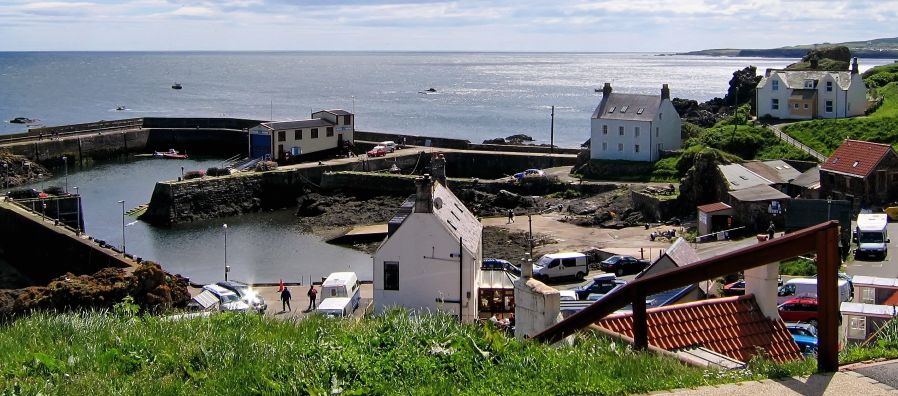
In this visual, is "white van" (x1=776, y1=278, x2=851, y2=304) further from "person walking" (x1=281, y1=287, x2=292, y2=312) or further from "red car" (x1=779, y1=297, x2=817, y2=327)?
"person walking" (x1=281, y1=287, x2=292, y2=312)

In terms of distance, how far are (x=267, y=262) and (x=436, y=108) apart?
100 meters

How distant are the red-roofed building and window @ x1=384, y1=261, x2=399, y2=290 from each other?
2281 centimetres

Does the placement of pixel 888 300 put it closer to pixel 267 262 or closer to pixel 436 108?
pixel 267 262

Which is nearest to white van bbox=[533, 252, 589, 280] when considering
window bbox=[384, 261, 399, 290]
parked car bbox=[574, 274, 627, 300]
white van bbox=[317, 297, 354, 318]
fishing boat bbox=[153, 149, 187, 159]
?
parked car bbox=[574, 274, 627, 300]

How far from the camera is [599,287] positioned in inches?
1115

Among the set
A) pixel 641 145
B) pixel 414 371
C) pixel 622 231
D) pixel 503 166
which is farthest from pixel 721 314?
pixel 503 166

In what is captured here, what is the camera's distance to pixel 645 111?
55.5 metres

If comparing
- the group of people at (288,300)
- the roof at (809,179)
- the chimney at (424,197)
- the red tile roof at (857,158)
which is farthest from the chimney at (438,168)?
the roof at (809,179)

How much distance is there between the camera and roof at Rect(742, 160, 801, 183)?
43.7 metres

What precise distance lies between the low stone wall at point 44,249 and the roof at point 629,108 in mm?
28679

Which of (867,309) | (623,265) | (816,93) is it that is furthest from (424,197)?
(816,93)

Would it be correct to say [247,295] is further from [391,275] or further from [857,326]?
[857,326]

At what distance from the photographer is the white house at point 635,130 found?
54.6 meters

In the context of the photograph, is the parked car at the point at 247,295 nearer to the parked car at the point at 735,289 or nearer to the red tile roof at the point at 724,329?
the parked car at the point at 735,289
